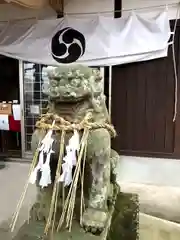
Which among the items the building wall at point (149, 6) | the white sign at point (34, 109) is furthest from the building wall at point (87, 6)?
the white sign at point (34, 109)

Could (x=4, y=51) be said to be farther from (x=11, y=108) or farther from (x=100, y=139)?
(x=100, y=139)

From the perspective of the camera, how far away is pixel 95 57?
3979 mm

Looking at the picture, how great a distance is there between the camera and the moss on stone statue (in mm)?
1291

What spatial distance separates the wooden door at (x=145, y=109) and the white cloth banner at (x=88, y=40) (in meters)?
0.29

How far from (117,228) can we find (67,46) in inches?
119

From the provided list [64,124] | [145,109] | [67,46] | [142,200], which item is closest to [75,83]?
[64,124]

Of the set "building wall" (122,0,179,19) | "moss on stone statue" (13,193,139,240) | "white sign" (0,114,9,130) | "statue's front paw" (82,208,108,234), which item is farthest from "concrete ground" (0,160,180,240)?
"building wall" (122,0,179,19)

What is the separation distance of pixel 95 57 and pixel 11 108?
55.0 inches

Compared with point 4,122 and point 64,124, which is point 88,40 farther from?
point 64,124

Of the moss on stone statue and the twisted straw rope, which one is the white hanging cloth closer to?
the twisted straw rope

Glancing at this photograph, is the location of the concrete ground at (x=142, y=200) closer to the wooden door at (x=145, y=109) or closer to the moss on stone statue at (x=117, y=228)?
the moss on stone statue at (x=117, y=228)

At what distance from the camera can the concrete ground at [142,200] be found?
2519mm

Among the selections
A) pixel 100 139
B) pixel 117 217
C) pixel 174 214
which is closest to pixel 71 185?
pixel 100 139

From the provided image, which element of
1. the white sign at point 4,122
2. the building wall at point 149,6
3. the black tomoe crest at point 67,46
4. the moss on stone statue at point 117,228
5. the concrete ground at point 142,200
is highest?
the building wall at point 149,6
